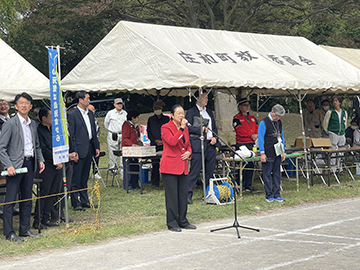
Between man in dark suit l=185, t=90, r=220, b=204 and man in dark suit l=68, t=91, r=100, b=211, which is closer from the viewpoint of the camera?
man in dark suit l=68, t=91, r=100, b=211

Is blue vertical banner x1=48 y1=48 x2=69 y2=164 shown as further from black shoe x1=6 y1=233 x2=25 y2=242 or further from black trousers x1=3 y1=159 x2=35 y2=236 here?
black shoe x1=6 y1=233 x2=25 y2=242

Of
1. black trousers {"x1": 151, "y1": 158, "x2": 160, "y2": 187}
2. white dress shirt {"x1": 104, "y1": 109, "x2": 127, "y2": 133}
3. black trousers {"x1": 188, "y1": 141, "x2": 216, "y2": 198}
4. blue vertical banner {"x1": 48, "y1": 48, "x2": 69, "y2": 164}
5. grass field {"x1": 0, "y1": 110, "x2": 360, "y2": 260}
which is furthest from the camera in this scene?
white dress shirt {"x1": 104, "y1": 109, "x2": 127, "y2": 133}

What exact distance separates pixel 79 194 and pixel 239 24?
1698 cm

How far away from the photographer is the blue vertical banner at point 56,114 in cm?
820

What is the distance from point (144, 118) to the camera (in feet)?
93.4

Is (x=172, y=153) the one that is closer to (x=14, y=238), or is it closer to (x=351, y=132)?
(x=14, y=238)

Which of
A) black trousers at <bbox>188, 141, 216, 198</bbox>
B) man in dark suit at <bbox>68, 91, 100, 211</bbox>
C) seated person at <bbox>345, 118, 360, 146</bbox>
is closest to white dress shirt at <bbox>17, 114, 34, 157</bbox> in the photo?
man in dark suit at <bbox>68, 91, 100, 211</bbox>

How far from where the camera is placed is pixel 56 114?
8.21 metres

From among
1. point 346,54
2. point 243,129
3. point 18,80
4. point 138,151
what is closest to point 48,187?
point 18,80

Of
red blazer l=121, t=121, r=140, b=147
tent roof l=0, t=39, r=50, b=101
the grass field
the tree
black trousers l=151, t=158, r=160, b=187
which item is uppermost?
the tree

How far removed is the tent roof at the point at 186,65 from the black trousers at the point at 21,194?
11.5 ft

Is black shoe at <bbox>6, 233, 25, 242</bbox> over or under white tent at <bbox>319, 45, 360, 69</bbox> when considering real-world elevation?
under

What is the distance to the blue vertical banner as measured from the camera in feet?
26.9

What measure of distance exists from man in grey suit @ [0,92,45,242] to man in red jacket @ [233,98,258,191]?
5418mm
